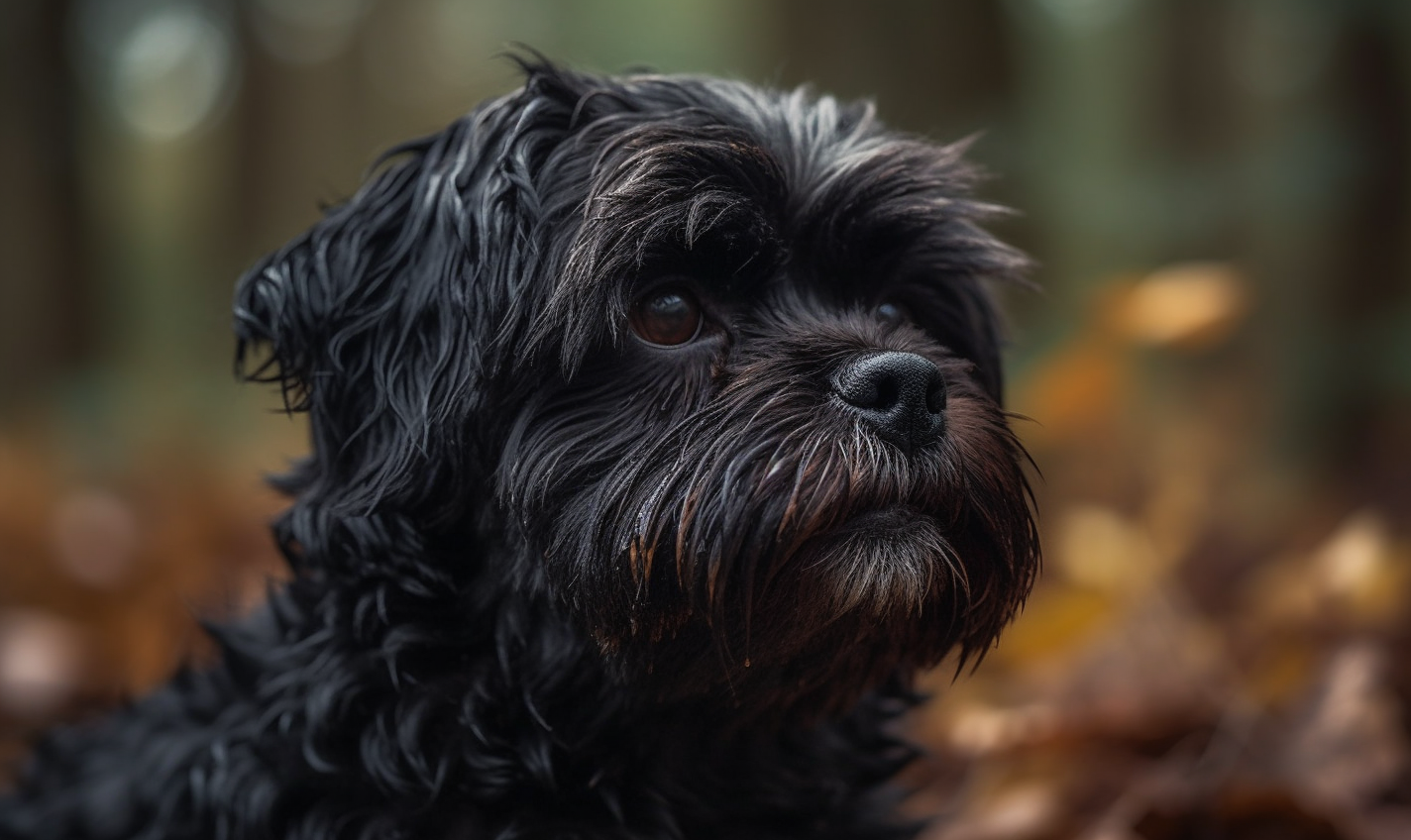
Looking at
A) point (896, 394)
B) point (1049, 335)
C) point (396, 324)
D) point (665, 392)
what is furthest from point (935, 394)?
point (1049, 335)

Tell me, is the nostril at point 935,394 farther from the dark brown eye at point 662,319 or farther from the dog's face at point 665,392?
the dark brown eye at point 662,319

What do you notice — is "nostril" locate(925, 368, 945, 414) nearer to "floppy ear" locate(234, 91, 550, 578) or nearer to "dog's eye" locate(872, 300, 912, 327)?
"dog's eye" locate(872, 300, 912, 327)

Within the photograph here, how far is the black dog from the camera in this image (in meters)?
1.77

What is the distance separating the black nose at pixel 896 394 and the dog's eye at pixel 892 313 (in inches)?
15.1

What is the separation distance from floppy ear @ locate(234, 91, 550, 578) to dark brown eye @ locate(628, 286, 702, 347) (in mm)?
192

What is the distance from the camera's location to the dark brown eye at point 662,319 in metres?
1.91

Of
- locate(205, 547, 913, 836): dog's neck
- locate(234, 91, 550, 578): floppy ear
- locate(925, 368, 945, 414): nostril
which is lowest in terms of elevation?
locate(205, 547, 913, 836): dog's neck

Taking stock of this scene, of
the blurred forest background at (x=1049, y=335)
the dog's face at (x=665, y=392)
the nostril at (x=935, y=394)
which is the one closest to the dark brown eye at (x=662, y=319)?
the dog's face at (x=665, y=392)

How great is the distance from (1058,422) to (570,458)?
2.54 meters

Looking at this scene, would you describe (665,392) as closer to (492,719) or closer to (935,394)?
(935,394)

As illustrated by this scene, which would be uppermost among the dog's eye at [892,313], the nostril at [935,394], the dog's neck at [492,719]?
the dog's eye at [892,313]

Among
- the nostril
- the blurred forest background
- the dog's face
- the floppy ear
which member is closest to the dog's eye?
the dog's face

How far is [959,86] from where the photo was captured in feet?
15.6

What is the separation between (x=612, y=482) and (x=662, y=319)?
0.86ft
